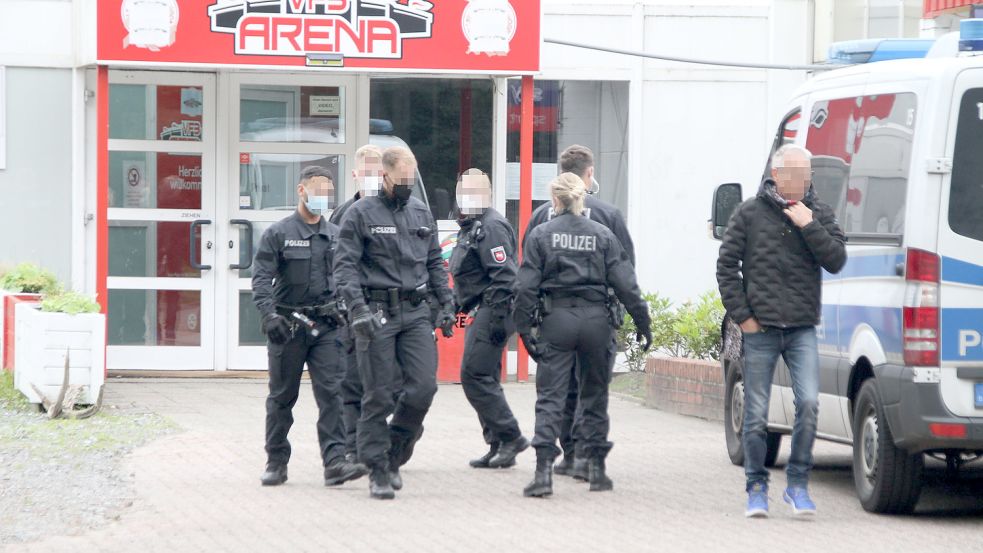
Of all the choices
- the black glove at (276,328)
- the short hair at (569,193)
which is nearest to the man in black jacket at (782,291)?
the short hair at (569,193)

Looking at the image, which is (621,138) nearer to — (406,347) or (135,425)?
(135,425)

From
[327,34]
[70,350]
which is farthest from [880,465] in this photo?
[327,34]

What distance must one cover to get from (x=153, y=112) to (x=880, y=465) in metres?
8.75

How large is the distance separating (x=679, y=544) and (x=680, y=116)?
8680 mm

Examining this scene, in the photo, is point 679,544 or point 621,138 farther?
point 621,138

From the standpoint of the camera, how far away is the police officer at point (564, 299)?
A: 8805 millimetres

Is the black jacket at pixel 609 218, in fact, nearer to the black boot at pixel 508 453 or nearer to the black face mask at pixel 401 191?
the black face mask at pixel 401 191

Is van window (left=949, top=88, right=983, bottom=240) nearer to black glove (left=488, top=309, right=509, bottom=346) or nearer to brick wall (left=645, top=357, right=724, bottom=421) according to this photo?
black glove (left=488, top=309, right=509, bottom=346)

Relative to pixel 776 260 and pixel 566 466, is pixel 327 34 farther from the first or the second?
pixel 776 260

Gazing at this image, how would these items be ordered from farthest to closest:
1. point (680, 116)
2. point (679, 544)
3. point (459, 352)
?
1. point (680, 116)
2. point (459, 352)
3. point (679, 544)

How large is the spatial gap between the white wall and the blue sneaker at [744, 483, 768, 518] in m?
7.44

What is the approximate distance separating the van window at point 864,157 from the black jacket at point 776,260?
0.29 m

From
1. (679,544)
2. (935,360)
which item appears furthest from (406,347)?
(935,360)

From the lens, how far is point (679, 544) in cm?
743
